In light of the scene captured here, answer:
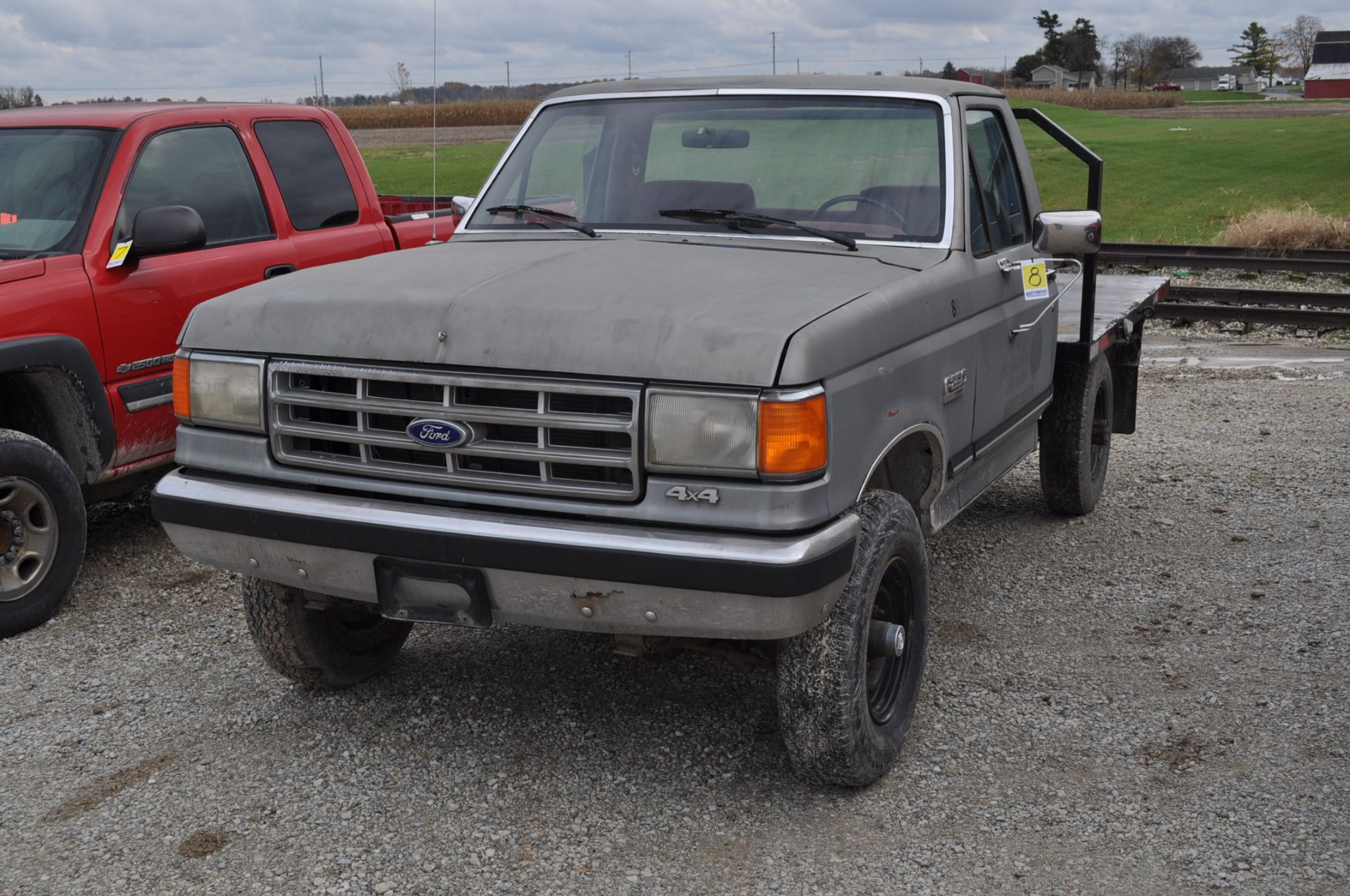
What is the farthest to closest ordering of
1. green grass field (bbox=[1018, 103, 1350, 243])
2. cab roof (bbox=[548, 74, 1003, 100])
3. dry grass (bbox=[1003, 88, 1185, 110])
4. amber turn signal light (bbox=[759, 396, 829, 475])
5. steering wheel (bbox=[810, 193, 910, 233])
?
dry grass (bbox=[1003, 88, 1185, 110]) → green grass field (bbox=[1018, 103, 1350, 243]) → cab roof (bbox=[548, 74, 1003, 100]) → steering wheel (bbox=[810, 193, 910, 233]) → amber turn signal light (bbox=[759, 396, 829, 475])

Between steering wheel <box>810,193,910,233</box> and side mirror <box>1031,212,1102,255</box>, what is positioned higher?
steering wheel <box>810,193,910,233</box>

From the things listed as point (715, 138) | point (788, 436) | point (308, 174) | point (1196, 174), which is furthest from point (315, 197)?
point (1196, 174)

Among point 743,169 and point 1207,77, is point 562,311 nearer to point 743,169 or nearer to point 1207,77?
point 743,169

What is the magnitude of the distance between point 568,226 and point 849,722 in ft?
6.83

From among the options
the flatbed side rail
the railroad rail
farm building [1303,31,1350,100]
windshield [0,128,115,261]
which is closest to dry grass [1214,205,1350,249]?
the railroad rail

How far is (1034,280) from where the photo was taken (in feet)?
16.2

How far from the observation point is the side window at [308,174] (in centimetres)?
630

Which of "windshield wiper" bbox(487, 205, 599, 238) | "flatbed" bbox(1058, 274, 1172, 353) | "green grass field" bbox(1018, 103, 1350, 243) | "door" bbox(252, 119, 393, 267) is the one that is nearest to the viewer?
"windshield wiper" bbox(487, 205, 599, 238)

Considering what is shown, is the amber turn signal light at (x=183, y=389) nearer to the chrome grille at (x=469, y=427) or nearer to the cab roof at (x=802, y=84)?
the chrome grille at (x=469, y=427)

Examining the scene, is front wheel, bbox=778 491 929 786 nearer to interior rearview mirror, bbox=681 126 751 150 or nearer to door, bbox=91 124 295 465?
interior rearview mirror, bbox=681 126 751 150

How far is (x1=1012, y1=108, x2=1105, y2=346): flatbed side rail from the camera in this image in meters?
5.84

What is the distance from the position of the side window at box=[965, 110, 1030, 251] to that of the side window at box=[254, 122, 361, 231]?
331 cm

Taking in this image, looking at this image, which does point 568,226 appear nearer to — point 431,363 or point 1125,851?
point 431,363

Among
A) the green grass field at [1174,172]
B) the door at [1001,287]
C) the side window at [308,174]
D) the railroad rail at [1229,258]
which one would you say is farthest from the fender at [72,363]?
the green grass field at [1174,172]
